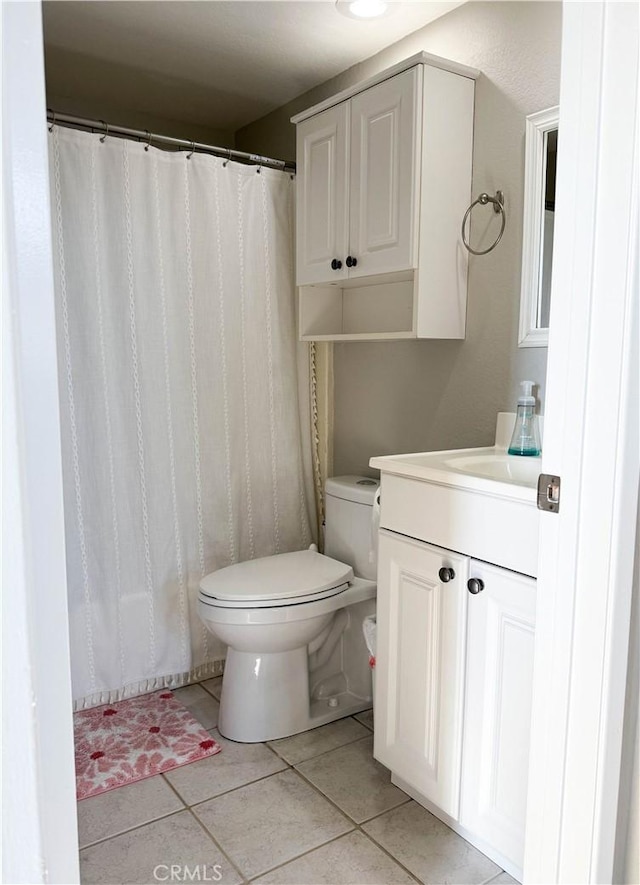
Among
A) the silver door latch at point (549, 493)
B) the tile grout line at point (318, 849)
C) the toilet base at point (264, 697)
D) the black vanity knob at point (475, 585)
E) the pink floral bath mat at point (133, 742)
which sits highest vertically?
the silver door latch at point (549, 493)

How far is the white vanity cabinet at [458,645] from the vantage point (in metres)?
1.45

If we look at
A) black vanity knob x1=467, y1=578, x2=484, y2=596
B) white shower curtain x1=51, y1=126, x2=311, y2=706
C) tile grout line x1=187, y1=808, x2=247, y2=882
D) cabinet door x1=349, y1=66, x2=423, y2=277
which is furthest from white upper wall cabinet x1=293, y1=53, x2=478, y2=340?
tile grout line x1=187, y1=808, x2=247, y2=882

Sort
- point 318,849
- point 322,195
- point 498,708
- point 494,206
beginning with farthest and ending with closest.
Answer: point 322,195, point 494,206, point 318,849, point 498,708

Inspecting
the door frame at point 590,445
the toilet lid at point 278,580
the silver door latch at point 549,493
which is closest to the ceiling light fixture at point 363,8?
the door frame at point 590,445

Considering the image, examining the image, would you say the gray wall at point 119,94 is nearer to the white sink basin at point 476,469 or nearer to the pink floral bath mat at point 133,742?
the white sink basin at point 476,469

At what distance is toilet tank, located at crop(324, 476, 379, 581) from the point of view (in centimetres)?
228

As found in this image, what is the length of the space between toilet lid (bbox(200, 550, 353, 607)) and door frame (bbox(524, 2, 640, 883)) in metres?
0.98

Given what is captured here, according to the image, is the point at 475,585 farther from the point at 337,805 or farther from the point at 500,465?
the point at 337,805

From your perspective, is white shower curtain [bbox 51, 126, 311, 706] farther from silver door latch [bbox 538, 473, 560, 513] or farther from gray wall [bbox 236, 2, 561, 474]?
silver door latch [bbox 538, 473, 560, 513]

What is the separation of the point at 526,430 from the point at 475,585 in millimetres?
547

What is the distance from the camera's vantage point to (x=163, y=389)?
235 centimetres

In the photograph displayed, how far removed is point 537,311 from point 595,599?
3.36 ft

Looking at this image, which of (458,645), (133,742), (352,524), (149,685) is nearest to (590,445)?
(458,645)

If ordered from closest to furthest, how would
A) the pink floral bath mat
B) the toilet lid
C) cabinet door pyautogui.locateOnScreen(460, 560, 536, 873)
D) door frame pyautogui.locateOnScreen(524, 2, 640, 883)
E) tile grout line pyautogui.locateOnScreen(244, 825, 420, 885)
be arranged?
door frame pyautogui.locateOnScreen(524, 2, 640, 883) → cabinet door pyautogui.locateOnScreen(460, 560, 536, 873) → tile grout line pyautogui.locateOnScreen(244, 825, 420, 885) → the pink floral bath mat → the toilet lid
